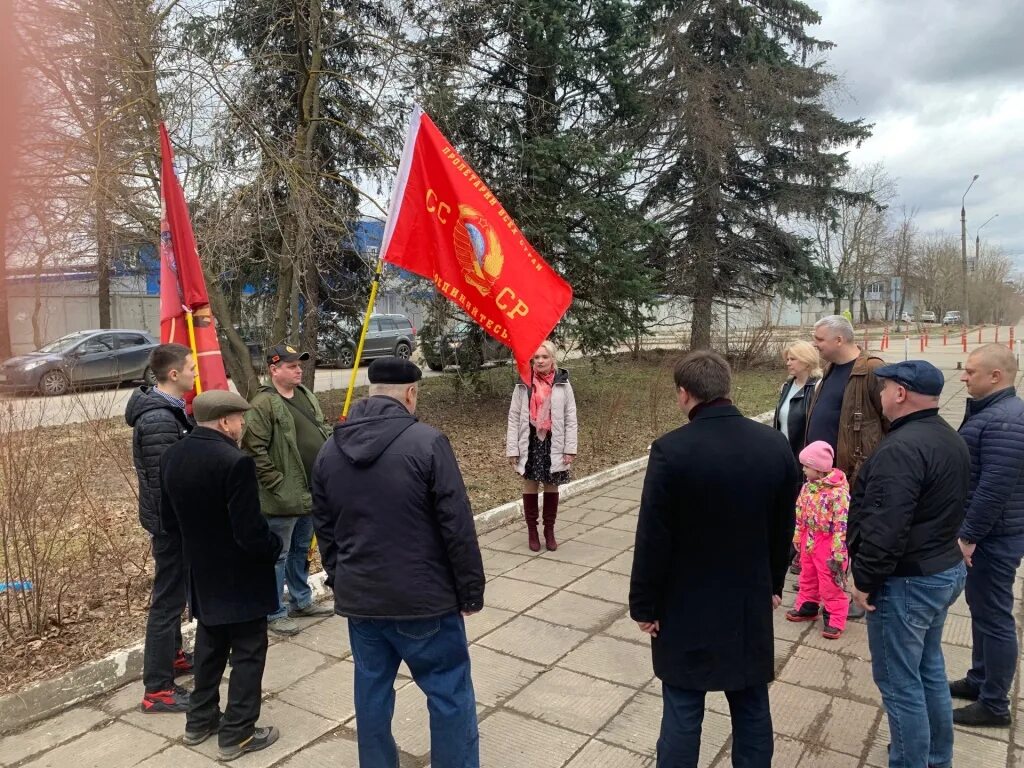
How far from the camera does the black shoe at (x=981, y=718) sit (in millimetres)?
3330

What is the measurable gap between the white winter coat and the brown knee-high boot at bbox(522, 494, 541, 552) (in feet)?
1.02

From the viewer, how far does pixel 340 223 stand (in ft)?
32.3

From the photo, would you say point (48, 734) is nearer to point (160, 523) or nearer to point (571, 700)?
point (160, 523)

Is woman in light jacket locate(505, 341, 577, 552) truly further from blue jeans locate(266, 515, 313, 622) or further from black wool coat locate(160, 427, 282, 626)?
black wool coat locate(160, 427, 282, 626)

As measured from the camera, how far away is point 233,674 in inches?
128

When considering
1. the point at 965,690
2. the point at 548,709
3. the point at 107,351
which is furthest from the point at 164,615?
the point at 107,351

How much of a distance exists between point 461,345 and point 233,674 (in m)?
9.82

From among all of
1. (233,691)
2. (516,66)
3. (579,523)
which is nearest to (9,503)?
(233,691)

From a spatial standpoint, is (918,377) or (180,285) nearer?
(918,377)

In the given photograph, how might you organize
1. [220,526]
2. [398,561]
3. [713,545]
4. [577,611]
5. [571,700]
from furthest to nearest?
[577,611]
[571,700]
[220,526]
[398,561]
[713,545]

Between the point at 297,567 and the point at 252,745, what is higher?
the point at 297,567

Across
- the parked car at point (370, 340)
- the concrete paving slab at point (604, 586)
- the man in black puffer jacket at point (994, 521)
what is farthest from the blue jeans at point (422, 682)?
the parked car at point (370, 340)

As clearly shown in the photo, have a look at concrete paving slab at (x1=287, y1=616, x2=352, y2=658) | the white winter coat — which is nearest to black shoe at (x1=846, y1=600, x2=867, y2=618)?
the white winter coat

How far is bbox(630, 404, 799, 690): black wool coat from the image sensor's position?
243cm
